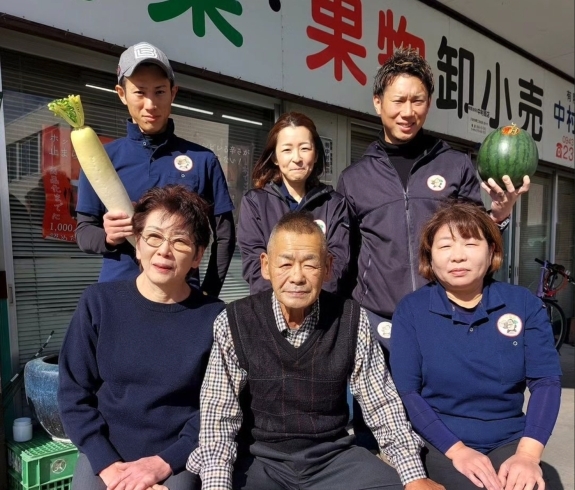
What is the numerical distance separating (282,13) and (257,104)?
0.84 meters

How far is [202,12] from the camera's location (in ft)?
13.0

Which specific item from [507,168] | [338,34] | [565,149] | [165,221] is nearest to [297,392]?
[165,221]

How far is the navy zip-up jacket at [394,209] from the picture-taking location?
2408 mm

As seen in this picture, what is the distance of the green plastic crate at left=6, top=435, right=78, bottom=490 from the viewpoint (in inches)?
107

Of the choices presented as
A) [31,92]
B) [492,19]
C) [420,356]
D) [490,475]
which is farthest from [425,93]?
[492,19]

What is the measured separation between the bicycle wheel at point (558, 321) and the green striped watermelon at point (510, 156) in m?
4.98

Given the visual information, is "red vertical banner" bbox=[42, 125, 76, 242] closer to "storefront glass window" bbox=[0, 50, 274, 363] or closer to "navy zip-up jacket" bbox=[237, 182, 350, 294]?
"storefront glass window" bbox=[0, 50, 274, 363]

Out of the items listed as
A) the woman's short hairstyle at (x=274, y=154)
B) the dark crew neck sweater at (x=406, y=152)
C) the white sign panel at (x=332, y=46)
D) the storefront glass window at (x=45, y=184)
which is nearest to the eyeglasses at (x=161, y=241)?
the woman's short hairstyle at (x=274, y=154)

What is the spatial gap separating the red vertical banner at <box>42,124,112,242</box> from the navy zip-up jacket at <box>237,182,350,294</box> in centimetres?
174

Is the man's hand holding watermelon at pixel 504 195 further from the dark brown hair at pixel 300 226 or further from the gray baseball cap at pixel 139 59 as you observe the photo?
the gray baseball cap at pixel 139 59

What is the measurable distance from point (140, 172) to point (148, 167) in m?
0.05

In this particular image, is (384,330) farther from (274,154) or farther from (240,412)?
(274,154)

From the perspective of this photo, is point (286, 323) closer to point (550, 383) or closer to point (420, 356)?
point (420, 356)

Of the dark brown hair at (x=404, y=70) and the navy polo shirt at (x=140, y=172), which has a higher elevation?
the dark brown hair at (x=404, y=70)
